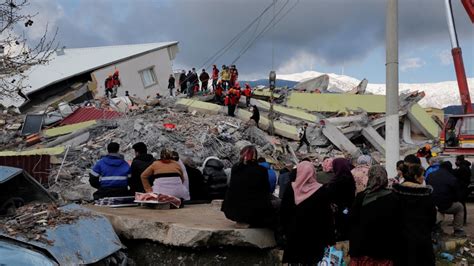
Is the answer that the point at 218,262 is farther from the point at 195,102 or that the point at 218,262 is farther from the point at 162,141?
the point at 195,102

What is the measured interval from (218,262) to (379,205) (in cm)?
220

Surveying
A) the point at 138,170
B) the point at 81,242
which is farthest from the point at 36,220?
the point at 138,170

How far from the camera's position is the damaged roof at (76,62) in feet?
101

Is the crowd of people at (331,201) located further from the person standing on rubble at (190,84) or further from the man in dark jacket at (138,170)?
the person standing on rubble at (190,84)

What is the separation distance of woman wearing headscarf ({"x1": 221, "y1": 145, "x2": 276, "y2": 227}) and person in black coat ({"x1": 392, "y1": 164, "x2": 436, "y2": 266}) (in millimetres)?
1548

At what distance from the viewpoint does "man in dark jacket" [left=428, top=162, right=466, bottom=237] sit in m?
7.33

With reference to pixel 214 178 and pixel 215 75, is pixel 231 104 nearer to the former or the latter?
pixel 215 75

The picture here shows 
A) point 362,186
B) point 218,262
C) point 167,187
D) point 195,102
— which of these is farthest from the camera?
point 195,102

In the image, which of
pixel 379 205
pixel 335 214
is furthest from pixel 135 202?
pixel 379 205

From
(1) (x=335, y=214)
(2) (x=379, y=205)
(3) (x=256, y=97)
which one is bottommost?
(1) (x=335, y=214)

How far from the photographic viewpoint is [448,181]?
733cm

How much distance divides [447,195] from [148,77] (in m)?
29.4

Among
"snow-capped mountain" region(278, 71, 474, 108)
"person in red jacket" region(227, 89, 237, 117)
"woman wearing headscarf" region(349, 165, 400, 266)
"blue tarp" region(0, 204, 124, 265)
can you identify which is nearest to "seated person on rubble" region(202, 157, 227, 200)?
"blue tarp" region(0, 204, 124, 265)

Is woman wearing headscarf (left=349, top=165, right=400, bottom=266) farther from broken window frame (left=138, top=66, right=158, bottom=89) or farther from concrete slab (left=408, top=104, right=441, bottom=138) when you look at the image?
broken window frame (left=138, top=66, right=158, bottom=89)
